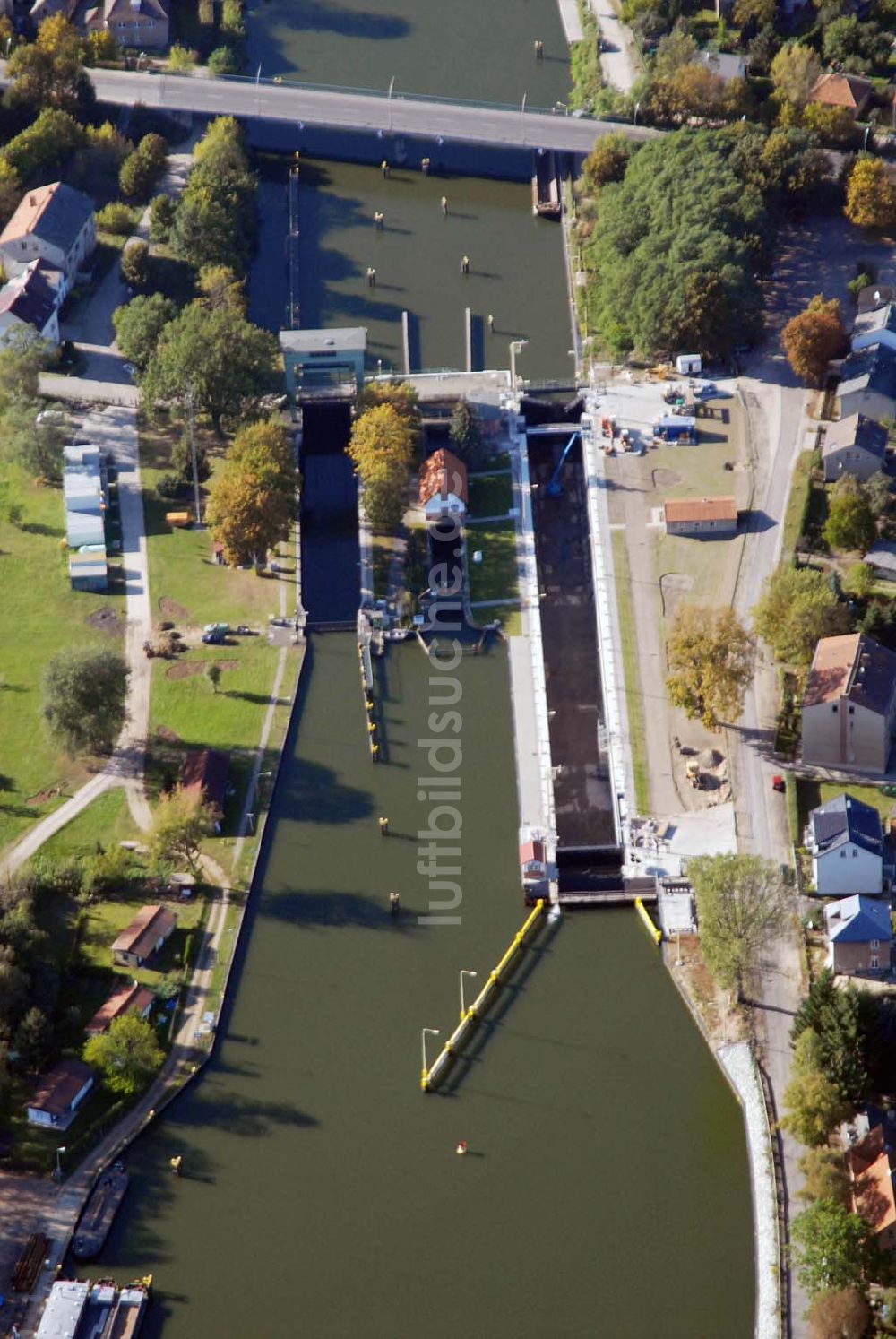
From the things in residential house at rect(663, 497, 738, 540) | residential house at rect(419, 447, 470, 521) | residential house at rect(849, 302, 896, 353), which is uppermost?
residential house at rect(849, 302, 896, 353)

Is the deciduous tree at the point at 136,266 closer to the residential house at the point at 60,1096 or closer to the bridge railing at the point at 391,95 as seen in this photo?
the bridge railing at the point at 391,95

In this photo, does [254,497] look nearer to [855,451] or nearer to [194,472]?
[194,472]

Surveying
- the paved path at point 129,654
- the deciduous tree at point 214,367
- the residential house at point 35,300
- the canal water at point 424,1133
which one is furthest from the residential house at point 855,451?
the residential house at point 35,300

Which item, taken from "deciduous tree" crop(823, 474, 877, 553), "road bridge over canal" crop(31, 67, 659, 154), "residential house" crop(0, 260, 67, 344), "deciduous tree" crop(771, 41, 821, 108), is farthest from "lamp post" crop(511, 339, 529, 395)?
"deciduous tree" crop(771, 41, 821, 108)

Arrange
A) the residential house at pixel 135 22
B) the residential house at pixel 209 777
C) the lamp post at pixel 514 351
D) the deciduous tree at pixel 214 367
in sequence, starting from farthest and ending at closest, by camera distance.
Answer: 1. the residential house at pixel 135 22
2. the lamp post at pixel 514 351
3. the deciduous tree at pixel 214 367
4. the residential house at pixel 209 777

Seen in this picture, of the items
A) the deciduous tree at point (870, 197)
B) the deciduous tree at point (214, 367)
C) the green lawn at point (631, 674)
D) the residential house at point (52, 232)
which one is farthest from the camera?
the deciduous tree at point (870, 197)

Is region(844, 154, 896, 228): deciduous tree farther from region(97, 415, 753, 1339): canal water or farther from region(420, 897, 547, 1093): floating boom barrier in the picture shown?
region(420, 897, 547, 1093): floating boom barrier

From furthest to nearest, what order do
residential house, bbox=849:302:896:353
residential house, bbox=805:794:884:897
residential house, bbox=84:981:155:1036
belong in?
residential house, bbox=849:302:896:353
residential house, bbox=805:794:884:897
residential house, bbox=84:981:155:1036
